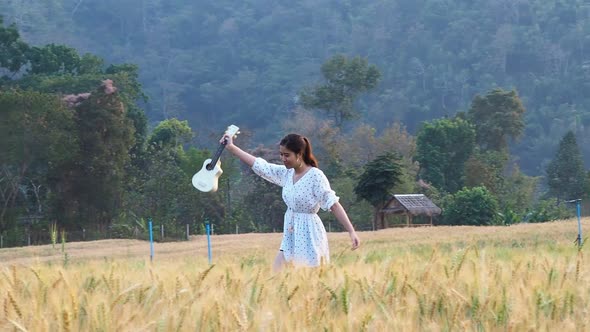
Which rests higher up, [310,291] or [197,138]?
[197,138]

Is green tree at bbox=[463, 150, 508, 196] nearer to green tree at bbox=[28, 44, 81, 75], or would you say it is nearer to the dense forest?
the dense forest

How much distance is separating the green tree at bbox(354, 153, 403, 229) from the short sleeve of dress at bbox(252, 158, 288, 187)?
38551 millimetres

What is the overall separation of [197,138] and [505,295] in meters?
102

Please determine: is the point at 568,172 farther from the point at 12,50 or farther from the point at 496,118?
Answer: the point at 12,50

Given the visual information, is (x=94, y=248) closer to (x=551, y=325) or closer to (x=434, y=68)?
(x=551, y=325)

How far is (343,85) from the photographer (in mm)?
82438

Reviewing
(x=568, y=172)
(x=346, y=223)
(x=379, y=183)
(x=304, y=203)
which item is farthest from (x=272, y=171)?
(x=568, y=172)

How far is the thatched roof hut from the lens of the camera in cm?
4466

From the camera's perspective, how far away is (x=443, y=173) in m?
63.0

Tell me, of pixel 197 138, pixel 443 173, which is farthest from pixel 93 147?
pixel 197 138

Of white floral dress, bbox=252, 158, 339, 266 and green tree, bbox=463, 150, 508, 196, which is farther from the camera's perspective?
green tree, bbox=463, 150, 508, 196

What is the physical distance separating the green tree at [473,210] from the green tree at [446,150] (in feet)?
49.7

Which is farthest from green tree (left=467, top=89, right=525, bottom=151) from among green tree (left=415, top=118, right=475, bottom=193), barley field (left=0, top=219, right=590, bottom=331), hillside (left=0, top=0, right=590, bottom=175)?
barley field (left=0, top=219, right=590, bottom=331)

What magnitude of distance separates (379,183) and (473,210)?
158 inches
